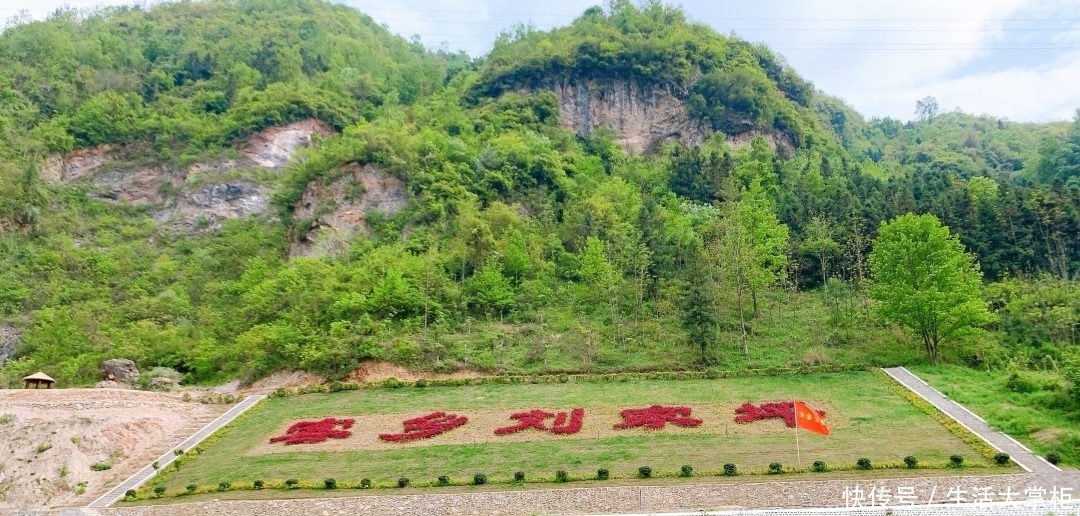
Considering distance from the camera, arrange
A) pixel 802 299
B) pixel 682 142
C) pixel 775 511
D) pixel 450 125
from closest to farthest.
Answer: pixel 775 511
pixel 802 299
pixel 450 125
pixel 682 142

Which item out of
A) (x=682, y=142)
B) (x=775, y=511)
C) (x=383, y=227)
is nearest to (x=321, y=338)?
(x=383, y=227)

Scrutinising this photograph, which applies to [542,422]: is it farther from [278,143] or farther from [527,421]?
[278,143]

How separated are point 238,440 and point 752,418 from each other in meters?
15.8

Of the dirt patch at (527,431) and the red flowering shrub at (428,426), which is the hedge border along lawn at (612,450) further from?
the red flowering shrub at (428,426)

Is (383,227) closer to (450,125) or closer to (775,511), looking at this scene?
(450,125)

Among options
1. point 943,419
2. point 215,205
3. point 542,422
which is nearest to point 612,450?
point 542,422

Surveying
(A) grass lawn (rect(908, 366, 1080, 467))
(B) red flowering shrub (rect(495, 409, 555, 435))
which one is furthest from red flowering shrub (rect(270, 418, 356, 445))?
(A) grass lawn (rect(908, 366, 1080, 467))

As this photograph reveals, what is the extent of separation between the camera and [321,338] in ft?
94.3

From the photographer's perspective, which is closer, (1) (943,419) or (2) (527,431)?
(1) (943,419)

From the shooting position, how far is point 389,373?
28016mm

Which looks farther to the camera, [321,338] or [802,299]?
[802,299]

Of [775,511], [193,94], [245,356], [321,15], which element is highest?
[321,15]

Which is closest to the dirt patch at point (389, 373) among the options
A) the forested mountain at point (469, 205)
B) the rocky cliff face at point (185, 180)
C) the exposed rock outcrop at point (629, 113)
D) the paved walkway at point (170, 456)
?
the forested mountain at point (469, 205)

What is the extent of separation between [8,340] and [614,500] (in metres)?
32.9
